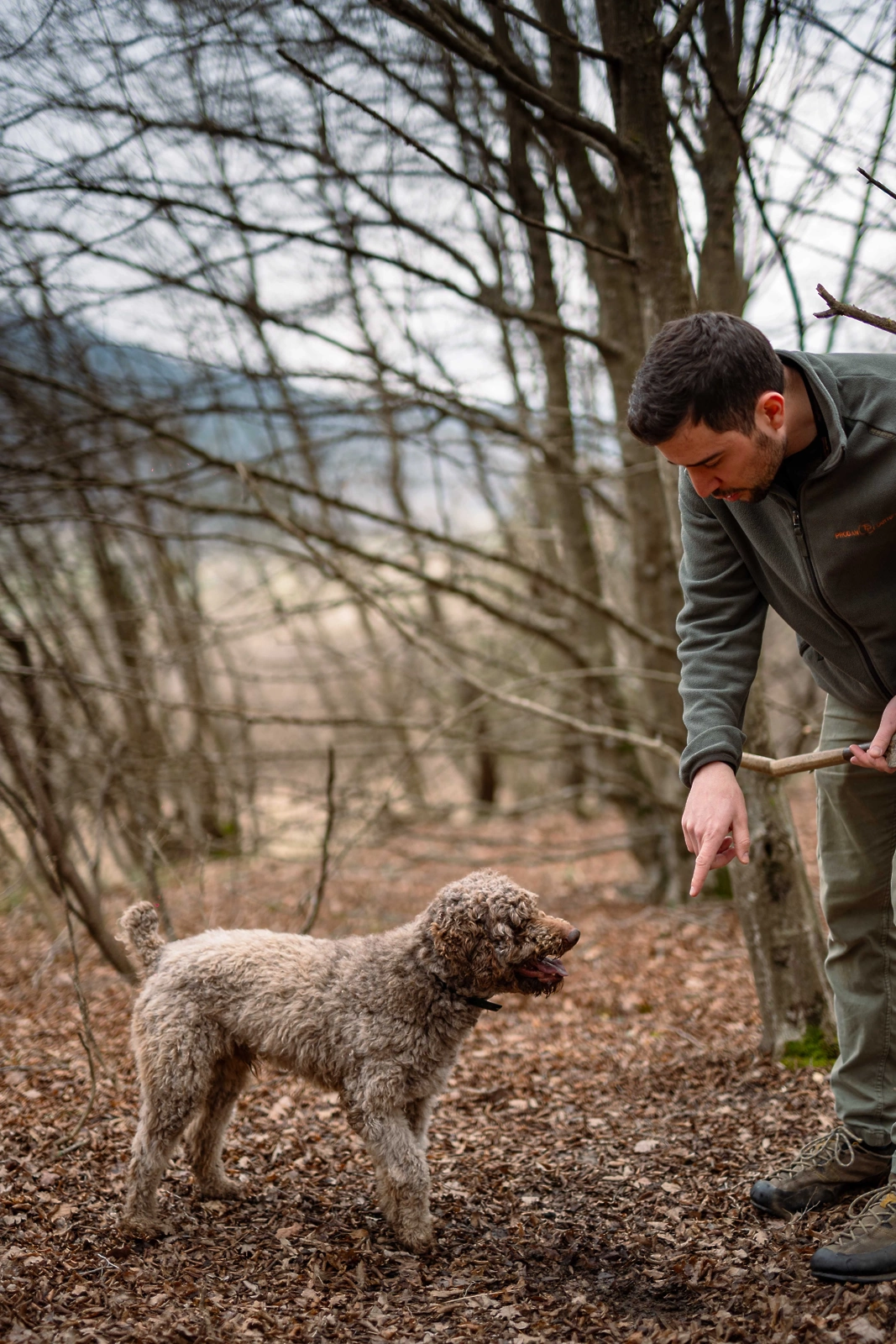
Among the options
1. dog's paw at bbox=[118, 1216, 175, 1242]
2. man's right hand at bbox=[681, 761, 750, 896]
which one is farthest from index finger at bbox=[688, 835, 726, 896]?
dog's paw at bbox=[118, 1216, 175, 1242]

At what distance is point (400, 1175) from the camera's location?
313 cm

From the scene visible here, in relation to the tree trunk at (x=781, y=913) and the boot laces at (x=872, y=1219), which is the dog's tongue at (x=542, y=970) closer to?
the boot laces at (x=872, y=1219)

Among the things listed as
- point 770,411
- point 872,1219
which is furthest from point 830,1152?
point 770,411

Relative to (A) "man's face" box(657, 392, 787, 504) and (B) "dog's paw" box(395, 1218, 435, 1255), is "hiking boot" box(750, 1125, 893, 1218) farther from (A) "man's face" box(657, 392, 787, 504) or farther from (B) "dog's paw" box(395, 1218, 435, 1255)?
(A) "man's face" box(657, 392, 787, 504)

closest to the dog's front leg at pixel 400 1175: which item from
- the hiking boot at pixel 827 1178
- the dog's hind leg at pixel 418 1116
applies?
the dog's hind leg at pixel 418 1116

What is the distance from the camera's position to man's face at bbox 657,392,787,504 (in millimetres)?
2461

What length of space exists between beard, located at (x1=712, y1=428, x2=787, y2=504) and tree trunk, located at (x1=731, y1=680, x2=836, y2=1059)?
1848mm

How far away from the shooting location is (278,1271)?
2957 millimetres

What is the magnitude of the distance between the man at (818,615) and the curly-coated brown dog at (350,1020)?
916 mm

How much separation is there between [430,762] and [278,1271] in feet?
52.7

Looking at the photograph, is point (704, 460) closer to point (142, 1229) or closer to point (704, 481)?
point (704, 481)

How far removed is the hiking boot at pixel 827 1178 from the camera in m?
3.05

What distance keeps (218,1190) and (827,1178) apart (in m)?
2.16

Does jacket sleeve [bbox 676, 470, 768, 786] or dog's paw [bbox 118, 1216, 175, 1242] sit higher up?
jacket sleeve [bbox 676, 470, 768, 786]
